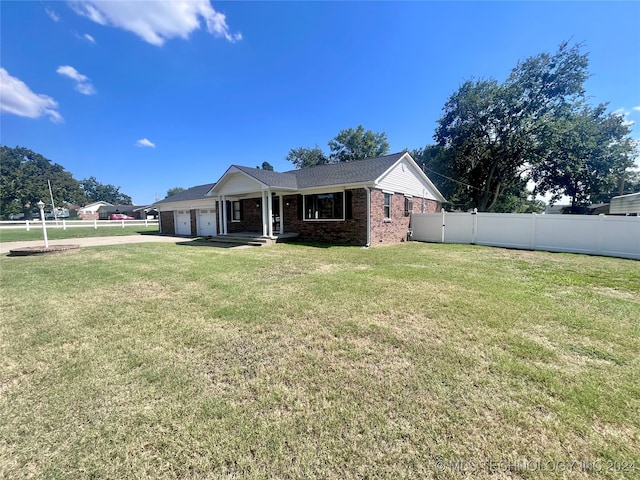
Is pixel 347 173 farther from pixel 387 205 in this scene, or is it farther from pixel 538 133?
pixel 538 133

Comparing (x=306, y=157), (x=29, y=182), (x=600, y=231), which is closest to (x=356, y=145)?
(x=306, y=157)

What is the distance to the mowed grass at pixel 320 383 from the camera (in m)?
1.74

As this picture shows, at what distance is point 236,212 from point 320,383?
1574cm

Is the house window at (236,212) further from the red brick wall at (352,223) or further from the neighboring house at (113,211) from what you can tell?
the neighboring house at (113,211)

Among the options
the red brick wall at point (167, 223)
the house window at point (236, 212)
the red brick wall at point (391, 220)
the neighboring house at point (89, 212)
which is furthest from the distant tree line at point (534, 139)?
the neighboring house at point (89, 212)

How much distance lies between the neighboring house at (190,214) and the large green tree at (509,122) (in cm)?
2344

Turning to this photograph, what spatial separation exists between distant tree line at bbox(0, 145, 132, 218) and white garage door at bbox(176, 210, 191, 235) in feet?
177

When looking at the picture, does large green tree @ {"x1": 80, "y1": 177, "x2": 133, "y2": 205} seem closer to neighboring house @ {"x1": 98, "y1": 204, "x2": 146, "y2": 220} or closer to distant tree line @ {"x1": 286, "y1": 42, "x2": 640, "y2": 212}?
neighboring house @ {"x1": 98, "y1": 204, "x2": 146, "y2": 220}

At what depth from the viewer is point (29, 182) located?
→ 5069cm

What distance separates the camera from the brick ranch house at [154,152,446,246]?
12.1 m

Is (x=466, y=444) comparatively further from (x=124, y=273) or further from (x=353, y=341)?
(x=124, y=273)

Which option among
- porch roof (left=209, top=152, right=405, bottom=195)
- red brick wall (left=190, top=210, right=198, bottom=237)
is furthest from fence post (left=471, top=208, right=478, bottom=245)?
red brick wall (left=190, top=210, right=198, bottom=237)

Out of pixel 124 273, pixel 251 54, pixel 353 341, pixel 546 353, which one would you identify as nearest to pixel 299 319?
pixel 353 341

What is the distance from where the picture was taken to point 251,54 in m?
13.5
